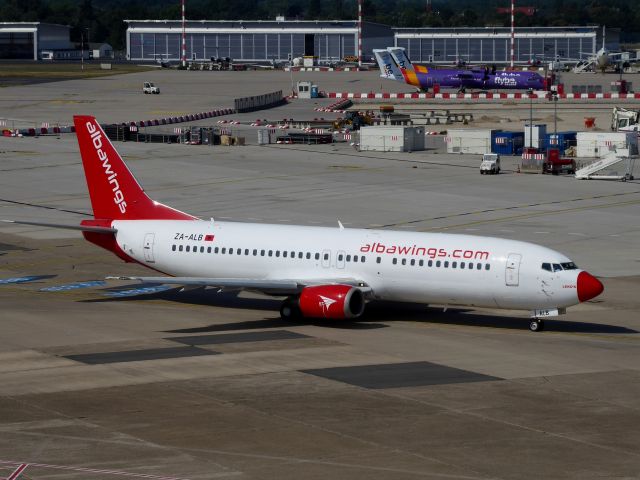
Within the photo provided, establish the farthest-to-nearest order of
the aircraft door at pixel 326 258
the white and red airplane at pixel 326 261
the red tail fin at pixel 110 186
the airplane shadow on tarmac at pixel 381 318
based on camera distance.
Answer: the red tail fin at pixel 110 186
the aircraft door at pixel 326 258
the airplane shadow on tarmac at pixel 381 318
the white and red airplane at pixel 326 261

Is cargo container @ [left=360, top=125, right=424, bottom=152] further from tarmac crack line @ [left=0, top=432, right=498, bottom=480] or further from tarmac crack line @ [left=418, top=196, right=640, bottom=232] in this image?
tarmac crack line @ [left=0, top=432, right=498, bottom=480]

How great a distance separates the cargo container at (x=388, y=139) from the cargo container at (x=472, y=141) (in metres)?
4.67

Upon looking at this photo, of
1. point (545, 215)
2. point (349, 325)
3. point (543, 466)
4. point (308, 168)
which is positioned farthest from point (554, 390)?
point (308, 168)

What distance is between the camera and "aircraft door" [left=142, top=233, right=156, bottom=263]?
2418 inches

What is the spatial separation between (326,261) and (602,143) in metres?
76.3

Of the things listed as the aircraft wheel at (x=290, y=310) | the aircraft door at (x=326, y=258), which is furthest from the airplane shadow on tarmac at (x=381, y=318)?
the aircraft door at (x=326, y=258)

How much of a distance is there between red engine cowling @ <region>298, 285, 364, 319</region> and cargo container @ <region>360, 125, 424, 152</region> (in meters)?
80.2

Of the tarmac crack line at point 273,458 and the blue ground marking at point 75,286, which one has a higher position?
the blue ground marking at point 75,286

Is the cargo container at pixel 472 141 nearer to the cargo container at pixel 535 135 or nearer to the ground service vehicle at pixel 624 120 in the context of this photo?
the cargo container at pixel 535 135

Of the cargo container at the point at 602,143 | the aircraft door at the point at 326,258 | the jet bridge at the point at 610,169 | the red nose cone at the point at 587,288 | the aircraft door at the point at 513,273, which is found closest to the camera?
the red nose cone at the point at 587,288

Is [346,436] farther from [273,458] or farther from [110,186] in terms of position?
[110,186]

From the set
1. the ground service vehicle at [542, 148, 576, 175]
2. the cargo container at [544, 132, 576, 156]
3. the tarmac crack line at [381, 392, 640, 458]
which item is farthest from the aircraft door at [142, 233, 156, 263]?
the cargo container at [544, 132, 576, 156]

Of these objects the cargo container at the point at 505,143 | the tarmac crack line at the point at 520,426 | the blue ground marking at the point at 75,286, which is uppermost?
the cargo container at the point at 505,143

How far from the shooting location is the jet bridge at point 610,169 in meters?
113
